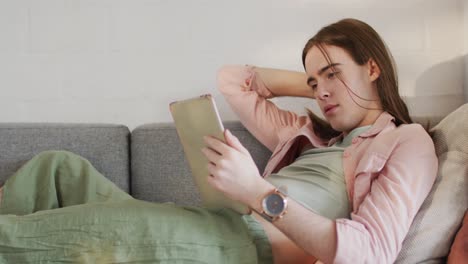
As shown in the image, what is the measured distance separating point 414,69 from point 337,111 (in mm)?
629

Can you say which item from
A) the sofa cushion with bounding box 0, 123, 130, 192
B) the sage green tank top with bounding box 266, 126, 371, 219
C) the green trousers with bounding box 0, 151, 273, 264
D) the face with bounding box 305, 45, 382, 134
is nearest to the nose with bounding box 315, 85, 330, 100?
the face with bounding box 305, 45, 382, 134

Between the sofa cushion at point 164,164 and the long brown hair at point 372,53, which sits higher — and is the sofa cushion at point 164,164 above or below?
below

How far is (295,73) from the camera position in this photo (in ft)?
4.85

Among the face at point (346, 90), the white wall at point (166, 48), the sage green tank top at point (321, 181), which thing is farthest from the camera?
the white wall at point (166, 48)

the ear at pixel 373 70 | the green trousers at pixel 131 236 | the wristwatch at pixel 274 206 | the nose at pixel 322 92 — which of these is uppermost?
the ear at pixel 373 70

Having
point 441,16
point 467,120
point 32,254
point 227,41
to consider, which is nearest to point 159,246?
point 32,254

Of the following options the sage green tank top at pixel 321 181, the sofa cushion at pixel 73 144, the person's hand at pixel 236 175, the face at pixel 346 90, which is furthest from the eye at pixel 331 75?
the sofa cushion at pixel 73 144

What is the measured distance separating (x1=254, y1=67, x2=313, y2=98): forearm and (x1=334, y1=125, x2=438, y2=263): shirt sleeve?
448mm

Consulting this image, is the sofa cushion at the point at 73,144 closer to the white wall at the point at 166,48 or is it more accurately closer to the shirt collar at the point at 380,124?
the white wall at the point at 166,48

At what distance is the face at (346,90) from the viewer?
1.22 meters

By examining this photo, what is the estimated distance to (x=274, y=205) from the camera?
→ 909mm

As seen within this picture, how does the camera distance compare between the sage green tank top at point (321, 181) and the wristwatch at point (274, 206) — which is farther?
the sage green tank top at point (321, 181)

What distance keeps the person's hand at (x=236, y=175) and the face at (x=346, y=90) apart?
387 mm

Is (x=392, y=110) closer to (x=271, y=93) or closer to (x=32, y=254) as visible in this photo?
(x=271, y=93)
